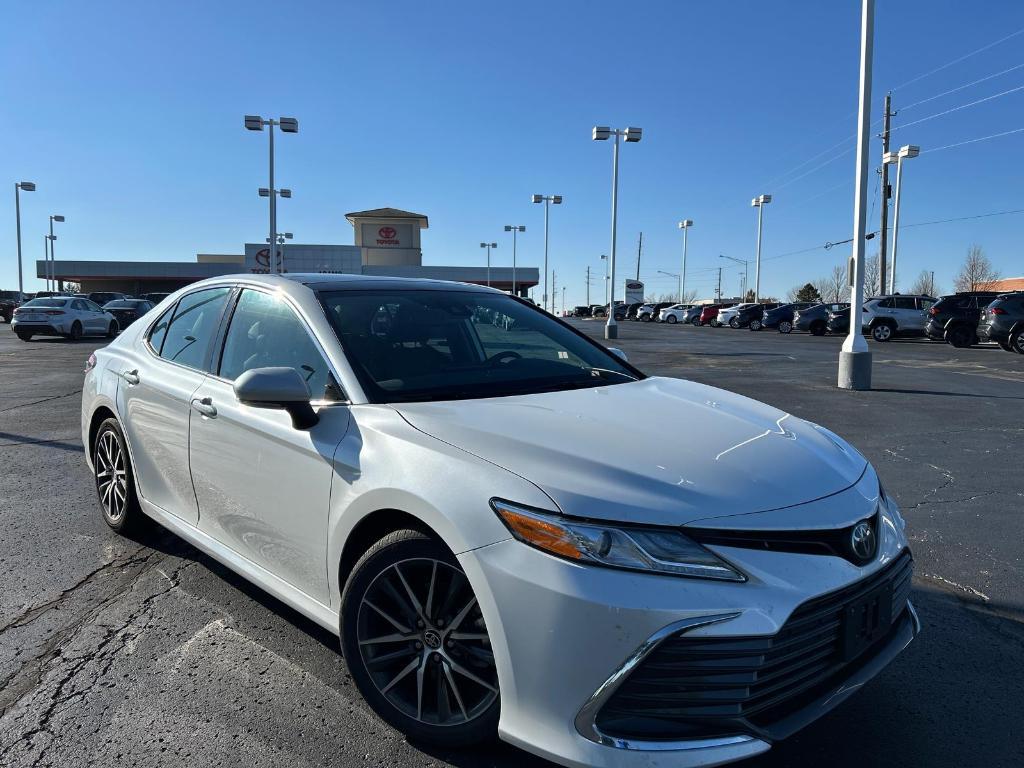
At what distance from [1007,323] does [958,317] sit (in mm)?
4164

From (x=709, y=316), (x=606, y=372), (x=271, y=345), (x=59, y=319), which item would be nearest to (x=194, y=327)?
(x=271, y=345)

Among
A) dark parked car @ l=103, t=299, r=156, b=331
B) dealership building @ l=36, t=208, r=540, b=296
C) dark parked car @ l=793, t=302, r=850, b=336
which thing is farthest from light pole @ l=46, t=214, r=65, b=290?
dark parked car @ l=793, t=302, r=850, b=336

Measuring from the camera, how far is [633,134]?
1208 inches

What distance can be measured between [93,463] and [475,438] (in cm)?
345

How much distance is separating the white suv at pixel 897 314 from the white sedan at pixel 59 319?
27.6 m

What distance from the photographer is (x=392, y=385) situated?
293 centimetres

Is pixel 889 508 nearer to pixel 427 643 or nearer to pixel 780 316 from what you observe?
pixel 427 643

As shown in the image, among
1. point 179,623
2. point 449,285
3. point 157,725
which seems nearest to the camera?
point 157,725

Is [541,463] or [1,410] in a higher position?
[541,463]

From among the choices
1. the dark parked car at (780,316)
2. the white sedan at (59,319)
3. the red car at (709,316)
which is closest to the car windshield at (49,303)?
the white sedan at (59,319)

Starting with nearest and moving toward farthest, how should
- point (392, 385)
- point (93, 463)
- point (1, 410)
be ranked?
point (392, 385) < point (93, 463) < point (1, 410)

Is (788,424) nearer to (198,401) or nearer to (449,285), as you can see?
(449,285)

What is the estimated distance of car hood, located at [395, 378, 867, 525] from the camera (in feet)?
7.13

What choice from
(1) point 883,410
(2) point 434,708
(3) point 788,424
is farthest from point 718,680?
(1) point 883,410
